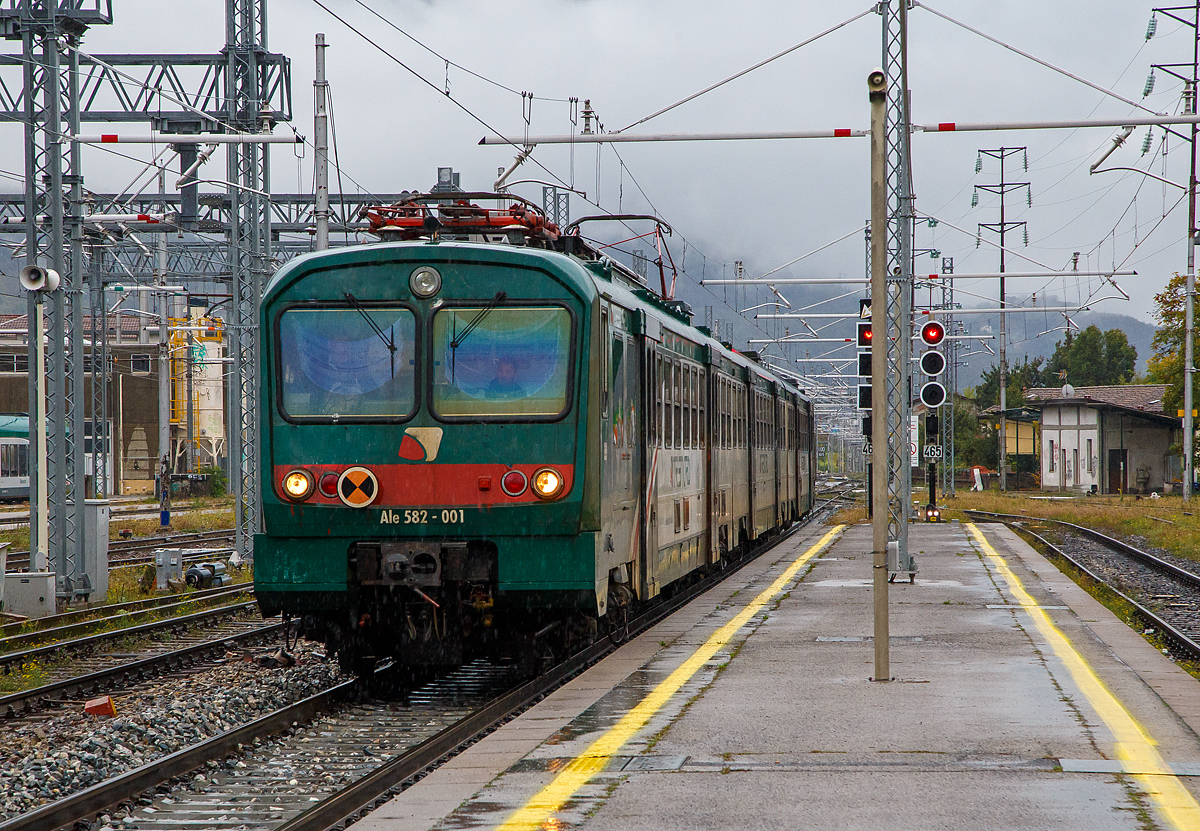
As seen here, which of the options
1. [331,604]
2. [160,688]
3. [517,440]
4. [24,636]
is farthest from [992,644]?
[24,636]

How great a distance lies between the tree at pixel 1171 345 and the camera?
1993 inches

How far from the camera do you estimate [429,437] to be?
8.88m

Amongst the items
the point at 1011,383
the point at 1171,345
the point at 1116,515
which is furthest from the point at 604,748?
the point at 1011,383

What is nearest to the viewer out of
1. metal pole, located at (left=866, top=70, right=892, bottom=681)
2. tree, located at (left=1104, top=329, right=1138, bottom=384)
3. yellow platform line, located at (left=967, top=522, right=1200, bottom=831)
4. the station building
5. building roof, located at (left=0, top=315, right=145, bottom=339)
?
yellow platform line, located at (left=967, top=522, right=1200, bottom=831)

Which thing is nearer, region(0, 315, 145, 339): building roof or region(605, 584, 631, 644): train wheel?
region(605, 584, 631, 644): train wheel

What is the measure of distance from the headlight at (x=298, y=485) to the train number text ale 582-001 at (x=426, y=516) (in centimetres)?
59

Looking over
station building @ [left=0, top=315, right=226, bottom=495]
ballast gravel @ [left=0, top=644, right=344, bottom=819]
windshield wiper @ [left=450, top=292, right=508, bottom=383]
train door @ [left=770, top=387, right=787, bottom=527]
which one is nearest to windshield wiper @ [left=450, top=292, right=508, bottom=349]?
windshield wiper @ [left=450, top=292, right=508, bottom=383]

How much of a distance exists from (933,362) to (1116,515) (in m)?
20.9

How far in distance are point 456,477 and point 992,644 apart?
14.5ft

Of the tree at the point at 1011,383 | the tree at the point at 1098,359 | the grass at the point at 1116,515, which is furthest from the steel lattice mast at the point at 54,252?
the tree at the point at 1098,359

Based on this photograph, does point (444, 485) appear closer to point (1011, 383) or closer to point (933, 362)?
point (933, 362)

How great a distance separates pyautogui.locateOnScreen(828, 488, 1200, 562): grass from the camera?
27.8m

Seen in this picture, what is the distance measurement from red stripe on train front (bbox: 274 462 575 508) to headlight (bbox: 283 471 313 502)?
0.17ft

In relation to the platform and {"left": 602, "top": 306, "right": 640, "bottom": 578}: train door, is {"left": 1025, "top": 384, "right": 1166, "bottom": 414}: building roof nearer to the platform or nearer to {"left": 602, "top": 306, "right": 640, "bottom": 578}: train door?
the platform
